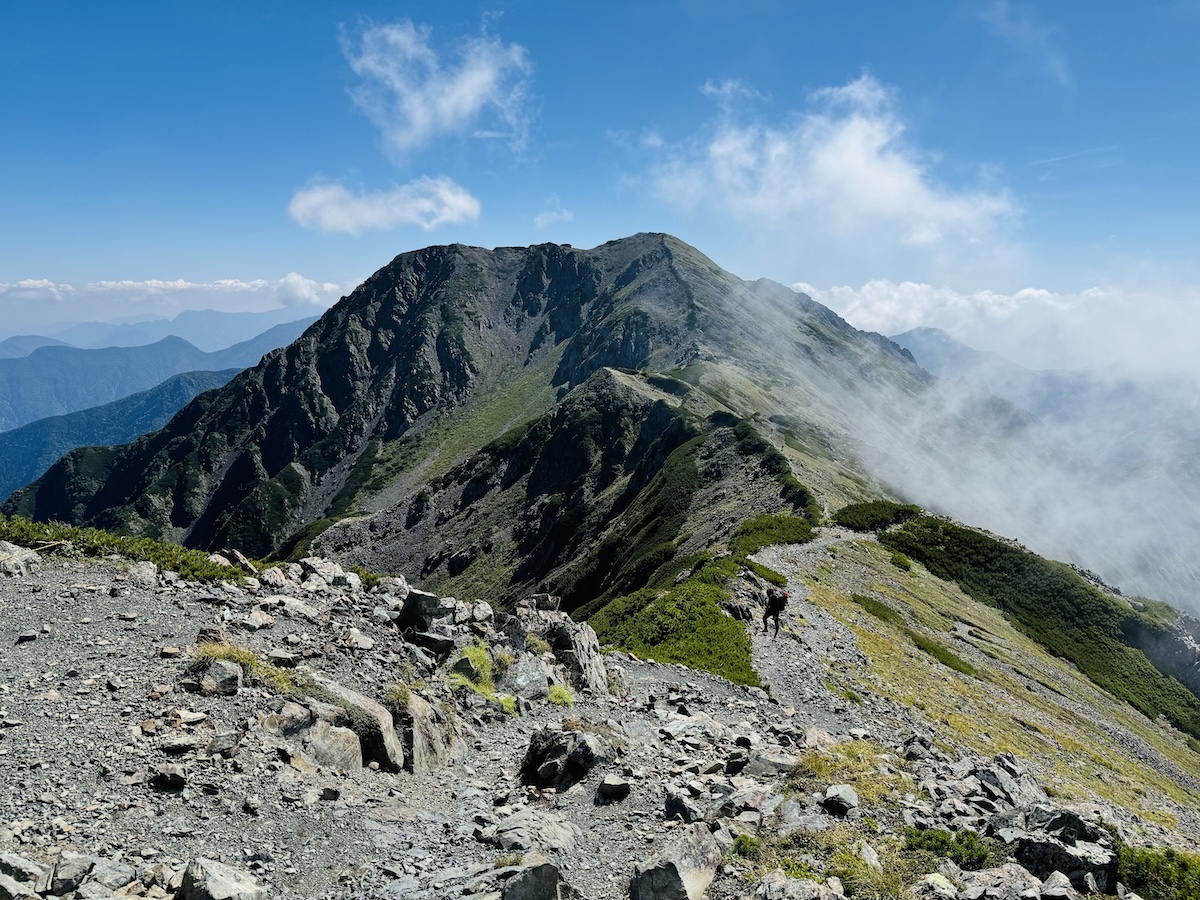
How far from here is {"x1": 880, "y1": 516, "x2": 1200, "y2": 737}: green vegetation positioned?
59.8m

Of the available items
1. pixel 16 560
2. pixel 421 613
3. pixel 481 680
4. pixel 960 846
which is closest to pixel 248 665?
pixel 421 613

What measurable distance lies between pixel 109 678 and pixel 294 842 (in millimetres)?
5894

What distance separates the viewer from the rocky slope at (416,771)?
1083 cm

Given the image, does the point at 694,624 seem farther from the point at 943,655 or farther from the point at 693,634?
the point at 943,655

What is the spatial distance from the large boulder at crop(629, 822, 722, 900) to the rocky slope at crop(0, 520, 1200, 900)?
0.05m

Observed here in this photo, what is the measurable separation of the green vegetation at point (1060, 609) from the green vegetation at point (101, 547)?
221ft

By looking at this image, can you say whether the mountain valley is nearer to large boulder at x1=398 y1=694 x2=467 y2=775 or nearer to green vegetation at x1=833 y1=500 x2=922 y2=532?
large boulder at x1=398 y1=694 x2=467 y2=775

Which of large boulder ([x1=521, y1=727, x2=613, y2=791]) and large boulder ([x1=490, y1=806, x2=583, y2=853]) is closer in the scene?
large boulder ([x1=490, y1=806, x2=583, y2=853])

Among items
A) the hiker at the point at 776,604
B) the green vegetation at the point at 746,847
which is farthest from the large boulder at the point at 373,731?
the hiker at the point at 776,604

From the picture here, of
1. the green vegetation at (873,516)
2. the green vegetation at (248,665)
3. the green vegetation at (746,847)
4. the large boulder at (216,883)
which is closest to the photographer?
the large boulder at (216,883)

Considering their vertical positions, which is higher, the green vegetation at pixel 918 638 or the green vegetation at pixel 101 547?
the green vegetation at pixel 101 547

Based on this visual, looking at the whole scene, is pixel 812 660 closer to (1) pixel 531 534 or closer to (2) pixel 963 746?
(2) pixel 963 746

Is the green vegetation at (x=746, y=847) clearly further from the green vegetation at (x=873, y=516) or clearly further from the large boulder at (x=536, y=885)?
the green vegetation at (x=873, y=516)

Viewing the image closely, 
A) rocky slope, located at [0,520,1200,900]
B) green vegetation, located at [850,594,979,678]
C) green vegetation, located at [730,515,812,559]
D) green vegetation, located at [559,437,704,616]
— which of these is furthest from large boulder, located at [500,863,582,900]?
green vegetation, located at [559,437,704,616]
